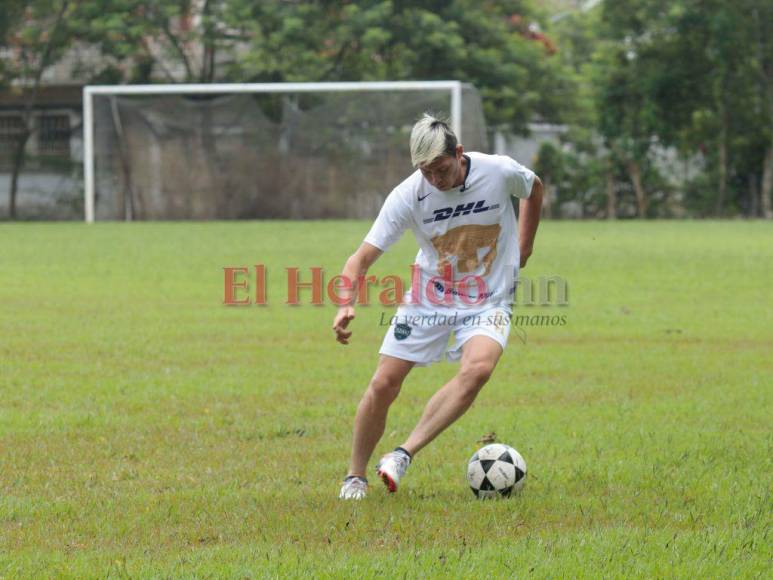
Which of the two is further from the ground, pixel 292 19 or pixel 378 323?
pixel 292 19

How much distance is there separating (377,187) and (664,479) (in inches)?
1048

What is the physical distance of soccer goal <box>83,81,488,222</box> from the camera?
32.8 metres

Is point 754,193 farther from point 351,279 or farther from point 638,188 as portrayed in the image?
point 351,279

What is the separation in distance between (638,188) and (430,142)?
3584 centimetres

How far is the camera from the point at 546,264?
64.1ft

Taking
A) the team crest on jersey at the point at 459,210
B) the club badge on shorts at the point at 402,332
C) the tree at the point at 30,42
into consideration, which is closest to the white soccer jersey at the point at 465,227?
the team crest on jersey at the point at 459,210

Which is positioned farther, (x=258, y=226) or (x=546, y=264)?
(x=258, y=226)

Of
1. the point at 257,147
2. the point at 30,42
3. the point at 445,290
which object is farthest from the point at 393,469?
the point at 30,42

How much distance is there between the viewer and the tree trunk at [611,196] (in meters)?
40.7

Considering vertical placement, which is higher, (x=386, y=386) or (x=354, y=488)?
(x=386, y=386)

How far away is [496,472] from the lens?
5.89 m

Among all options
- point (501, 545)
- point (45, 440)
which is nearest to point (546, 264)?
point (45, 440)

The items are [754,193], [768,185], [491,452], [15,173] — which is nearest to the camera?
[491,452]

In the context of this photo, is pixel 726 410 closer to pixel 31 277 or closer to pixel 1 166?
pixel 31 277
